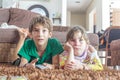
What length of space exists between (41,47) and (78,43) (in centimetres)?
25

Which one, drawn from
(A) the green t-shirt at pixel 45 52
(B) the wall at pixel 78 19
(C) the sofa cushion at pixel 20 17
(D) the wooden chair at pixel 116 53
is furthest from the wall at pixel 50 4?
(B) the wall at pixel 78 19

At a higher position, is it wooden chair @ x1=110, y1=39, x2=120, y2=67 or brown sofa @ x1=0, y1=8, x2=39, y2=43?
brown sofa @ x1=0, y1=8, x2=39, y2=43

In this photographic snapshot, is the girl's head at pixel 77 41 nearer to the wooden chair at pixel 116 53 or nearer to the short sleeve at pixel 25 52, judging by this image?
the short sleeve at pixel 25 52

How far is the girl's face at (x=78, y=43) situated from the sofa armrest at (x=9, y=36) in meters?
0.90

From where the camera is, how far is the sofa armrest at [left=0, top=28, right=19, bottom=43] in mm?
2131

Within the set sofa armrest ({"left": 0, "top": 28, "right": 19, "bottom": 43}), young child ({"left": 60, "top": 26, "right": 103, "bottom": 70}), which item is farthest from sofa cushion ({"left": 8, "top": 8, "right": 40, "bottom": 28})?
young child ({"left": 60, "top": 26, "right": 103, "bottom": 70})

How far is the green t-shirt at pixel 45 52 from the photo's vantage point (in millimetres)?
1455

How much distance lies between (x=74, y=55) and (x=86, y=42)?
0.12 m

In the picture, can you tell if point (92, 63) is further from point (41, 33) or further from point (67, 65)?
point (41, 33)

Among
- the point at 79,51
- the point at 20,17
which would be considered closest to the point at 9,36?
the point at 79,51

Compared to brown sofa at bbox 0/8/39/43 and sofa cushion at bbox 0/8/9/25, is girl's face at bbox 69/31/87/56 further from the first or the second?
sofa cushion at bbox 0/8/9/25

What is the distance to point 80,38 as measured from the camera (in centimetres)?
139

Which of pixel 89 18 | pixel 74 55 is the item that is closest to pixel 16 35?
pixel 74 55

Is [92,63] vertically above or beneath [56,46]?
beneath
